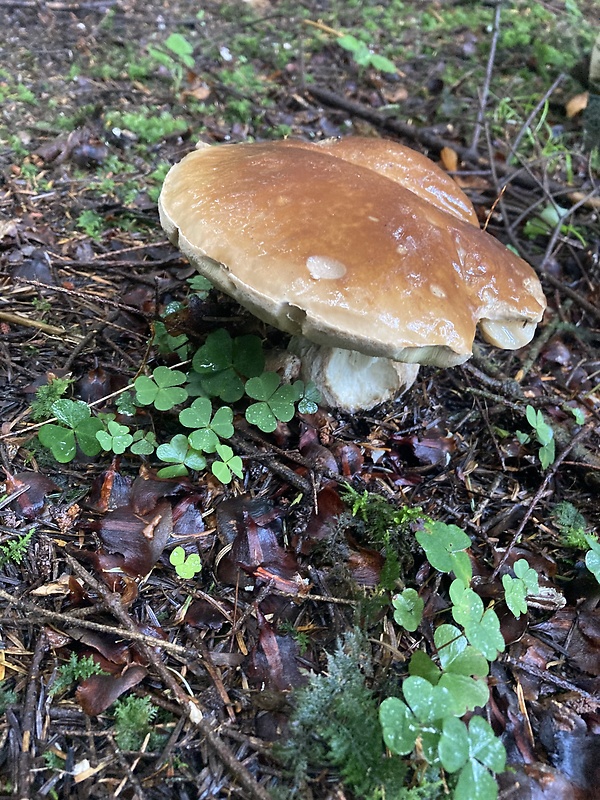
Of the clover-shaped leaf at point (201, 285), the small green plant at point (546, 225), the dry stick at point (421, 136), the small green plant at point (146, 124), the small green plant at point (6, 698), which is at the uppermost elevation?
the dry stick at point (421, 136)

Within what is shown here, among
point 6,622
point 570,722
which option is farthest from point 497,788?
point 6,622

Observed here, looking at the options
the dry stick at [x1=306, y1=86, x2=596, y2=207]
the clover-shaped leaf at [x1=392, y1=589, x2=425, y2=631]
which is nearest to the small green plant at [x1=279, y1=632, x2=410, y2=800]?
the clover-shaped leaf at [x1=392, y1=589, x2=425, y2=631]

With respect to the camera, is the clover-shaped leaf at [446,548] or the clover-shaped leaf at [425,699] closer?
the clover-shaped leaf at [425,699]

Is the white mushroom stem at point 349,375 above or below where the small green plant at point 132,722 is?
above

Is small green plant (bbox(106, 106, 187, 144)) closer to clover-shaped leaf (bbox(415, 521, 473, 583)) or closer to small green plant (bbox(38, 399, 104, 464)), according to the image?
small green plant (bbox(38, 399, 104, 464))

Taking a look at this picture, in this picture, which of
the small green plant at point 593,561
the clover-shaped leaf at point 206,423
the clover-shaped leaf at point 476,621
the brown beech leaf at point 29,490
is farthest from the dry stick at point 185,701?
the small green plant at point 593,561

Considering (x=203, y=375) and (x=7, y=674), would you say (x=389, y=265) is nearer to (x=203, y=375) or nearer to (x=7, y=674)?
(x=203, y=375)

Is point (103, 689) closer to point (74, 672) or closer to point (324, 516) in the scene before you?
point (74, 672)

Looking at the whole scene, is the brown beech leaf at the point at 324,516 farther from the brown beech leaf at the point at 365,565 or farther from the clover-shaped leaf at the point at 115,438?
the clover-shaped leaf at the point at 115,438
